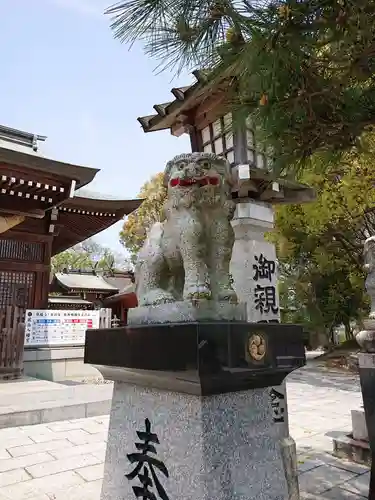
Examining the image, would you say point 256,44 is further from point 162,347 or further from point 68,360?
point 68,360

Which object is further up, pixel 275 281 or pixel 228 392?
pixel 275 281

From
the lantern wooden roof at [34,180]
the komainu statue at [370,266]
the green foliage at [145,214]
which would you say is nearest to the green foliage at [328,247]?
the komainu statue at [370,266]

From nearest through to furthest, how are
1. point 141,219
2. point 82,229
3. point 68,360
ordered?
point 68,360
point 82,229
point 141,219

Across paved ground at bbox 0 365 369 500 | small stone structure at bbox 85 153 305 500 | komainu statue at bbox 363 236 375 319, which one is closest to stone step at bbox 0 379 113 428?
paved ground at bbox 0 365 369 500

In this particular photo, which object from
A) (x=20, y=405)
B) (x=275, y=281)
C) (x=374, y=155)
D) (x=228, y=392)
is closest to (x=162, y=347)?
(x=228, y=392)

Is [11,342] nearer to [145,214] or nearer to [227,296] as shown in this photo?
[227,296]

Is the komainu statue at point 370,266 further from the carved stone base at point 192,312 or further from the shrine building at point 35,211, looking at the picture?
the shrine building at point 35,211

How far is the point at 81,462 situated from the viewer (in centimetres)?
351

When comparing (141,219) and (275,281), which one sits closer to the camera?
(275,281)

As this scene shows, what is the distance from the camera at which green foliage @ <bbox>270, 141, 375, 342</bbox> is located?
7551 mm

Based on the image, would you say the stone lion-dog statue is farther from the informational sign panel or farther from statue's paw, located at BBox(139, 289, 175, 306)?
the informational sign panel

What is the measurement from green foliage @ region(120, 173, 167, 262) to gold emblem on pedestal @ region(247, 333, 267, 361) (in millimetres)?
13402

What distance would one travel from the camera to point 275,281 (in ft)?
11.7

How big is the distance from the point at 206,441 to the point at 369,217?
1137cm
